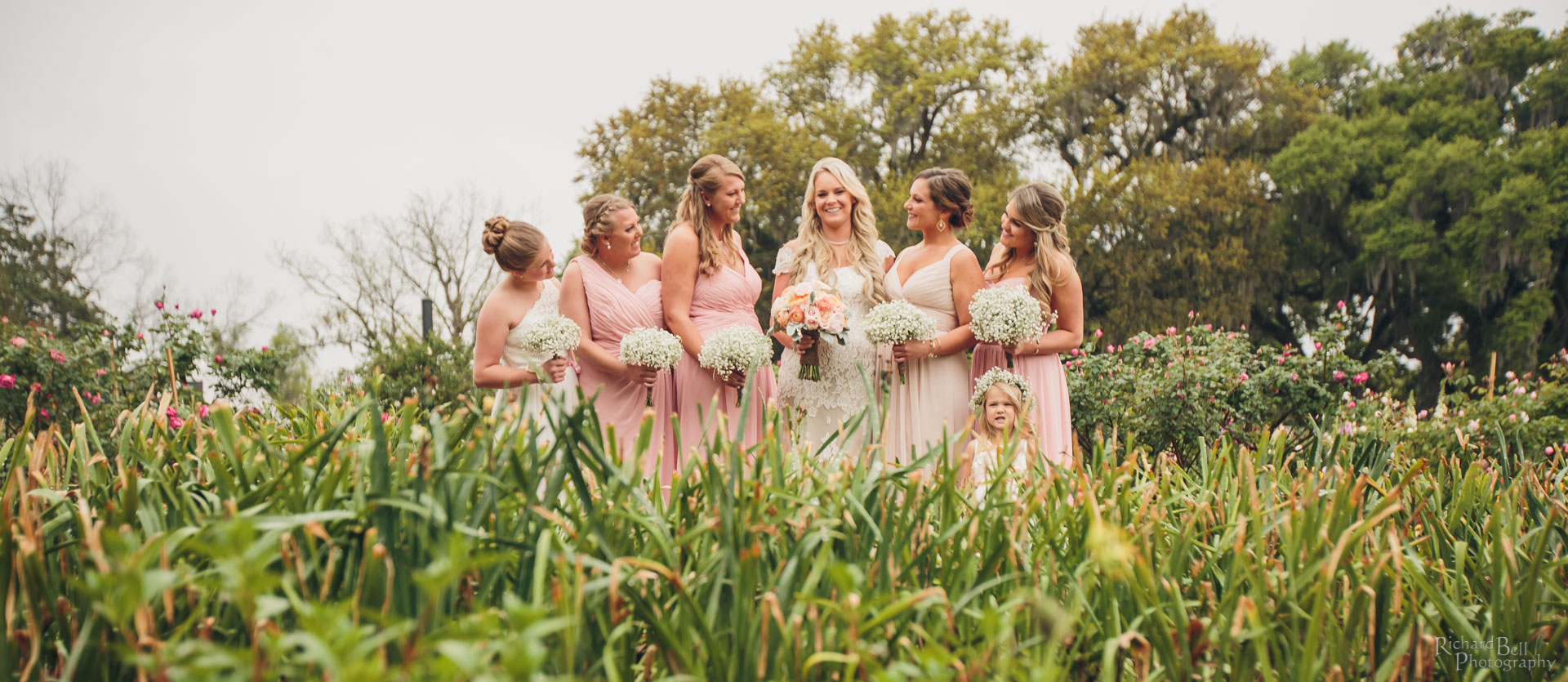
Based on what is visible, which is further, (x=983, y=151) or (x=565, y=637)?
(x=983, y=151)

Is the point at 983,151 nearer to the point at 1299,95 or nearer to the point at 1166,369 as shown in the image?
the point at 1299,95

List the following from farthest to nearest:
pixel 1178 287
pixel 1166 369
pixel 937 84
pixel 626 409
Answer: pixel 937 84 → pixel 1178 287 → pixel 1166 369 → pixel 626 409

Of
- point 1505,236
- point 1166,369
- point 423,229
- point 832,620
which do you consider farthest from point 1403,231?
point 423,229

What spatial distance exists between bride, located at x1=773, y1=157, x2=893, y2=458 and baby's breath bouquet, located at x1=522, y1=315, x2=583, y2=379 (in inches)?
48.1

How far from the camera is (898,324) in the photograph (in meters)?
4.80

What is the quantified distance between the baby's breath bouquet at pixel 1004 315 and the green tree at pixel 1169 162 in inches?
744

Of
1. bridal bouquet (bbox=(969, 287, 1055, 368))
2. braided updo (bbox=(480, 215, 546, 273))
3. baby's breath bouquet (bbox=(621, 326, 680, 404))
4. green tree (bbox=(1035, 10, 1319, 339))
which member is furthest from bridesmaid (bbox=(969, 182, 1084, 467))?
green tree (bbox=(1035, 10, 1319, 339))

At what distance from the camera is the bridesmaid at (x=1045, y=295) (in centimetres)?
521

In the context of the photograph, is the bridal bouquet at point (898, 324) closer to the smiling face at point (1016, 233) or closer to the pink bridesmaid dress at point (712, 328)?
the pink bridesmaid dress at point (712, 328)

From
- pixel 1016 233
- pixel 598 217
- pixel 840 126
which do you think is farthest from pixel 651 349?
pixel 840 126

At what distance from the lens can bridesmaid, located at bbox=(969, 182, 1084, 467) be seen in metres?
5.21

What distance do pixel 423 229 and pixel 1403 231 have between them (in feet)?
94.6

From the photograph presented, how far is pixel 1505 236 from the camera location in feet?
68.9

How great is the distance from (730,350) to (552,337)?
3.04ft
